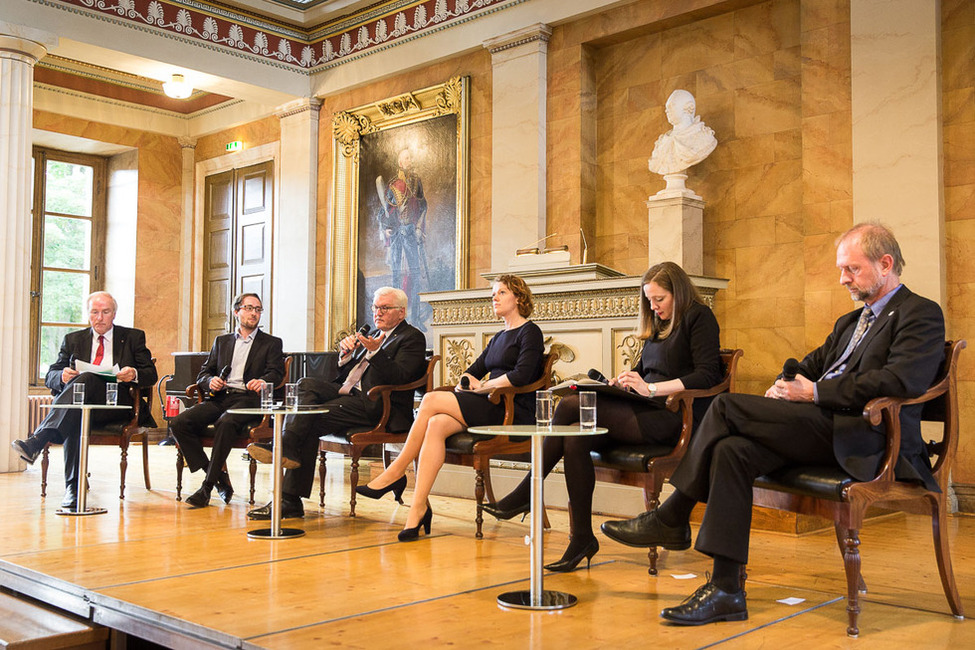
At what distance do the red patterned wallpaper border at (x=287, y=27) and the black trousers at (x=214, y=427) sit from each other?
14.4 feet

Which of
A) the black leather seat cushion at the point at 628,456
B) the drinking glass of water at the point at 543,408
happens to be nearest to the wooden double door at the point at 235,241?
the black leather seat cushion at the point at 628,456

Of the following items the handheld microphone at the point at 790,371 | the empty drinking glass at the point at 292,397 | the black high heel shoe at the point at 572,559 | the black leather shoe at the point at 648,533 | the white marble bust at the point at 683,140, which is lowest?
the black high heel shoe at the point at 572,559

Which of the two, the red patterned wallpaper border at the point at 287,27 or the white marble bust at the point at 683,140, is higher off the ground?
the red patterned wallpaper border at the point at 287,27

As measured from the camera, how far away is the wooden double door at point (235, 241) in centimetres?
1065

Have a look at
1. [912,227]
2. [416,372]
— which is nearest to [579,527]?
[416,372]

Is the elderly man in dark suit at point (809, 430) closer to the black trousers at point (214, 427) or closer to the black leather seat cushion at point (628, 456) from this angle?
the black leather seat cushion at point (628, 456)

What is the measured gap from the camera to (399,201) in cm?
912

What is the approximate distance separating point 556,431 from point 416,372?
7.42ft

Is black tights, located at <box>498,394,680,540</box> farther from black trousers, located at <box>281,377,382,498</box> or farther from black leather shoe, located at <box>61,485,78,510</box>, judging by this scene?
black leather shoe, located at <box>61,485,78,510</box>

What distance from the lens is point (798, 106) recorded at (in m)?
6.66

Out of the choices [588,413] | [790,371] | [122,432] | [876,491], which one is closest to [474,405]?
[588,413]

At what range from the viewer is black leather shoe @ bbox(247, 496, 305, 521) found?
4.80 m

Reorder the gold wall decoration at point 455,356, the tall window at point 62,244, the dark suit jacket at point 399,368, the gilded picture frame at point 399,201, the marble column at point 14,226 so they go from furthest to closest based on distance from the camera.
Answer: the tall window at point 62,244 → the gilded picture frame at point 399,201 → the marble column at point 14,226 → the gold wall decoration at point 455,356 → the dark suit jacket at point 399,368

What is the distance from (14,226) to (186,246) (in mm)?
4013
